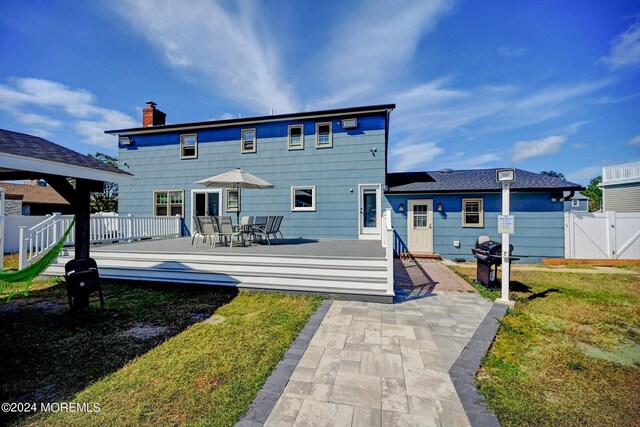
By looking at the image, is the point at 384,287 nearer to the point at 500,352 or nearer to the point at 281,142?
the point at 500,352

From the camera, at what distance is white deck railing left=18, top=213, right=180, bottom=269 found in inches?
259

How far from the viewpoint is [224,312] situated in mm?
4305

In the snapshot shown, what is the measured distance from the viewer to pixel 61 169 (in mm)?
3672

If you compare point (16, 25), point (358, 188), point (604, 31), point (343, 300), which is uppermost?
point (604, 31)

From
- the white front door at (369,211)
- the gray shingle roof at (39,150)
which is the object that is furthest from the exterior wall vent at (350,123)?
the gray shingle roof at (39,150)

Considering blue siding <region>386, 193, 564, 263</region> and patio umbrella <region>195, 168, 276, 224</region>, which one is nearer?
patio umbrella <region>195, 168, 276, 224</region>

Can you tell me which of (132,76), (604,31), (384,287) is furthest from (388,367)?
(604,31)

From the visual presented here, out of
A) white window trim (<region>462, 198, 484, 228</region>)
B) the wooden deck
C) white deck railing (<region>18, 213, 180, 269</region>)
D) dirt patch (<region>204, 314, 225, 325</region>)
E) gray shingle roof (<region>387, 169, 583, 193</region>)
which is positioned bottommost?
dirt patch (<region>204, 314, 225, 325</region>)

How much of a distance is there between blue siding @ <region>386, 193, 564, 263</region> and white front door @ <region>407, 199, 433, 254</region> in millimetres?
163

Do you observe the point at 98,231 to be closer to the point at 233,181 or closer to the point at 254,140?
the point at 233,181

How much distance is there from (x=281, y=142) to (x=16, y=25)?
765cm

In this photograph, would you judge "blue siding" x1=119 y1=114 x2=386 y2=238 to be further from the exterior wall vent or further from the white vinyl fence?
the white vinyl fence

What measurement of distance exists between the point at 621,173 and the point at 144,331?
25.4 metres

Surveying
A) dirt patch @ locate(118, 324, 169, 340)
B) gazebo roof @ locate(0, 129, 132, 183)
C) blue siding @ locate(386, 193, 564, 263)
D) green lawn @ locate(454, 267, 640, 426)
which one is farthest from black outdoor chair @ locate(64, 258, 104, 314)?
blue siding @ locate(386, 193, 564, 263)
